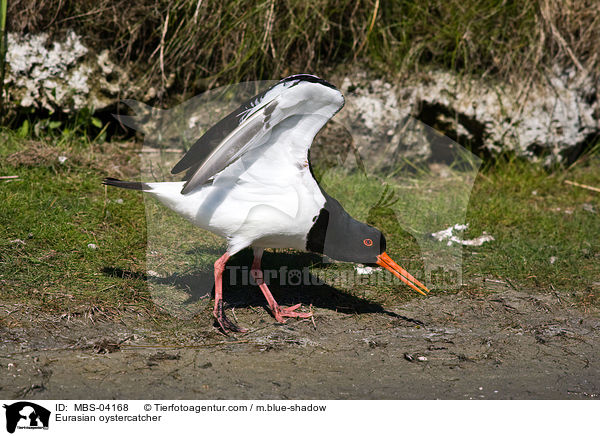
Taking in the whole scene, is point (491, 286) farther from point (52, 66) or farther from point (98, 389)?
point (52, 66)

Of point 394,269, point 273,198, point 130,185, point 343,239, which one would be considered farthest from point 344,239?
point 130,185

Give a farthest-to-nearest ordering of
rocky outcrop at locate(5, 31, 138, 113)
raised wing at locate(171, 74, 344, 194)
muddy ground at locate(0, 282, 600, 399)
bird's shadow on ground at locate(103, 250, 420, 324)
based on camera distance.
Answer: rocky outcrop at locate(5, 31, 138, 113) → bird's shadow on ground at locate(103, 250, 420, 324) → raised wing at locate(171, 74, 344, 194) → muddy ground at locate(0, 282, 600, 399)

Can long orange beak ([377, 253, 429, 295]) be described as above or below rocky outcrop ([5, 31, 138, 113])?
below

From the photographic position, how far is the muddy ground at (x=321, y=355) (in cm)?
286

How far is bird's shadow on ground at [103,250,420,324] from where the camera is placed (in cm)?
391

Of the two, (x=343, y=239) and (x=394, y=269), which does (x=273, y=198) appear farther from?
(x=394, y=269)

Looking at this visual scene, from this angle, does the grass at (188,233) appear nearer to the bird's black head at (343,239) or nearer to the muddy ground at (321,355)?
the muddy ground at (321,355)

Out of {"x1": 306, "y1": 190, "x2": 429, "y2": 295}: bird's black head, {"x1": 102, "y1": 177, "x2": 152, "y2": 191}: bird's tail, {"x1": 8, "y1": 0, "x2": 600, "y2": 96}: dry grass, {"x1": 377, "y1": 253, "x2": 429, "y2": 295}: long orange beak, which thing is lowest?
{"x1": 377, "y1": 253, "x2": 429, "y2": 295}: long orange beak

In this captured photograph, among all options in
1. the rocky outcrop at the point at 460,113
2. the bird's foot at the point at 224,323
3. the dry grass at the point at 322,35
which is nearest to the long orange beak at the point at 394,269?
the bird's foot at the point at 224,323

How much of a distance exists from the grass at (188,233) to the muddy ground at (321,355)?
→ 30 centimetres

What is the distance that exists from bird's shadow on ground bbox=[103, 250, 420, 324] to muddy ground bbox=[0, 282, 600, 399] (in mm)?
84

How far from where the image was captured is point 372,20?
19.2ft

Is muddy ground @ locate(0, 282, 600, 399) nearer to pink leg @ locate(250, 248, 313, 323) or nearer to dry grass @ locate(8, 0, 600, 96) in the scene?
pink leg @ locate(250, 248, 313, 323)

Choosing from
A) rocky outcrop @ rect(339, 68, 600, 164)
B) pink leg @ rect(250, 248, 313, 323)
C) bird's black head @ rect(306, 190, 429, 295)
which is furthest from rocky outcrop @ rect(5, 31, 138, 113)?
bird's black head @ rect(306, 190, 429, 295)
